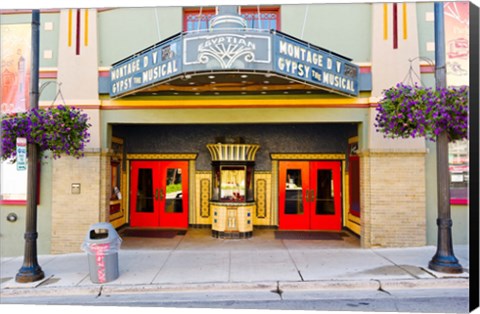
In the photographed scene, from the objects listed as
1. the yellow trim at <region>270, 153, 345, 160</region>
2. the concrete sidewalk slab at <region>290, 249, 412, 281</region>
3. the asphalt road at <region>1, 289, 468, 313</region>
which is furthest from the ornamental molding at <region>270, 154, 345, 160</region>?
the asphalt road at <region>1, 289, 468, 313</region>

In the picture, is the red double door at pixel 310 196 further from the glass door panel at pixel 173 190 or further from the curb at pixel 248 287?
the curb at pixel 248 287

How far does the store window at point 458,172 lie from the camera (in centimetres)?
868

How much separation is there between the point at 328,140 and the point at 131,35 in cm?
651

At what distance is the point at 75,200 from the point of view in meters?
9.22

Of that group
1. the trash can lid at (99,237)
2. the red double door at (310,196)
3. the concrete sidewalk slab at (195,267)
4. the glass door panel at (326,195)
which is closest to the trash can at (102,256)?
the trash can lid at (99,237)

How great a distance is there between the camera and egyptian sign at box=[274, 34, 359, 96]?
7043 mm

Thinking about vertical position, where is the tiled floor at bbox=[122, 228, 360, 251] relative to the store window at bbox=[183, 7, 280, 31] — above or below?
below

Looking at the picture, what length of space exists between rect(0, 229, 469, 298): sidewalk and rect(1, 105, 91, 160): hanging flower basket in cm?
257

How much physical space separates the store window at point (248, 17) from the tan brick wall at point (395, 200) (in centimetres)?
397

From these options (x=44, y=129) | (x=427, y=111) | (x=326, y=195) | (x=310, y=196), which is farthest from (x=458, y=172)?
(x=44, y=129)

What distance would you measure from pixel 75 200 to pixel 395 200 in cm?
775

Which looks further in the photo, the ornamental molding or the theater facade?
the ornamental molding

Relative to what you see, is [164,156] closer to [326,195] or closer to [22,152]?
[326,195]

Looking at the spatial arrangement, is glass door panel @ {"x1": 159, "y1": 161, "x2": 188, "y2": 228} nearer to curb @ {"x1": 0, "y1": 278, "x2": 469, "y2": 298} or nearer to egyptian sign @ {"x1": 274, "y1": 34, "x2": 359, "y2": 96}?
curb @ {"x1": 0, "y1": 278, "x2": 469, "y2": 298}
